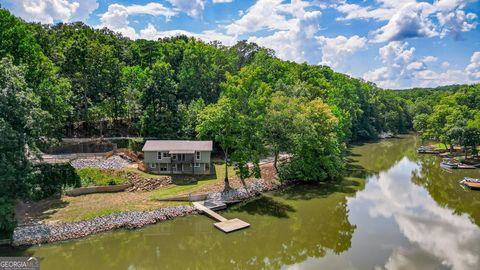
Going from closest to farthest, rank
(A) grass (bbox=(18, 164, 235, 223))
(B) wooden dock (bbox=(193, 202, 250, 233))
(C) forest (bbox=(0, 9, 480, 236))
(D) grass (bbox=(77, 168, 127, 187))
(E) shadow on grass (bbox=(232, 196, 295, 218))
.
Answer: (C) forest (bbox=(0, 9, 480, 236))
(B) wooden dock (bbox=(193, 202, 250, 233))
(A) grass (bbox=(18, 164, 235, 223))
(E) shadow on grass (bbox=(232, 196, 295, 218))
(D) grass (bbox=(77, 168, 127, 187))

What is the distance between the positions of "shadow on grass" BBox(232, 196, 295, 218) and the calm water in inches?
3.5

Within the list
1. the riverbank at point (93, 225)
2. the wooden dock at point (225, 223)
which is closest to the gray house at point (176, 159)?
the riverbank at point (93, 225)

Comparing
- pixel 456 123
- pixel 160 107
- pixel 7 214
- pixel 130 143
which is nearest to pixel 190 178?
pixel 130 143

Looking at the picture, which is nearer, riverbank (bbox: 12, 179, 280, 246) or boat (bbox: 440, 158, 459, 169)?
riverbank (bbox: 12, 179, 280, 246)

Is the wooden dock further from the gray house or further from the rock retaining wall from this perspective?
the gray house

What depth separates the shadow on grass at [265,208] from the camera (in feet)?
100.0

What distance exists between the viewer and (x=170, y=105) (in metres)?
47.8

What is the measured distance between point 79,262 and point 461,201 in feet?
112

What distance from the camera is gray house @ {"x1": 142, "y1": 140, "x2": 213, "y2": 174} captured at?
3819 centimetres

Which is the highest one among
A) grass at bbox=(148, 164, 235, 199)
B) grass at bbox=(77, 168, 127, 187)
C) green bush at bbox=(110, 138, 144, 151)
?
green bush at bbox=(110, 138, 144, 151)

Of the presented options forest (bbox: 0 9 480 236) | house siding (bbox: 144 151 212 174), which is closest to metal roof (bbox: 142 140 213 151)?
house siding (bbox: 144 151 212 174)

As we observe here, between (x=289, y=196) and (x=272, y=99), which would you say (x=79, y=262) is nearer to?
(x=289, y=196)

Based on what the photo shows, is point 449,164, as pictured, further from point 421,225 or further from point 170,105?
point 170,105

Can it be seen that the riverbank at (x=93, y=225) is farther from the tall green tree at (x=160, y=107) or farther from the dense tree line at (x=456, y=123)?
the dense tree line at (x=456, y=123)
